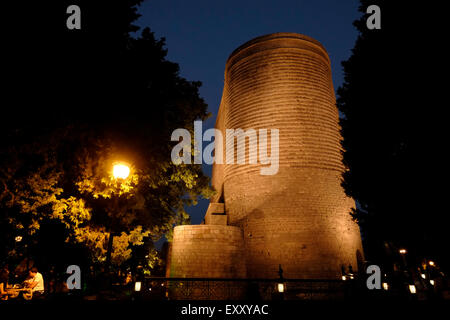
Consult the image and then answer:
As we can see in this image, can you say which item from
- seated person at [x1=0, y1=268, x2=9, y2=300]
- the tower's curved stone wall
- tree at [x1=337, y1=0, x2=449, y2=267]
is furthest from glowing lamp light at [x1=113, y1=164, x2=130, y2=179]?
the tower's curved stone wall

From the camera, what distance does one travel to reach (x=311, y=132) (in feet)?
50.2

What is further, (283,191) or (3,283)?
(283,191)

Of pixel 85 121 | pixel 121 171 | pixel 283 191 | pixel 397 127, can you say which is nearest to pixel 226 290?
pixel 283 191

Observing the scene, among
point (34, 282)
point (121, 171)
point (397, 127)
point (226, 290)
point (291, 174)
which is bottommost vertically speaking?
point (226, 290)

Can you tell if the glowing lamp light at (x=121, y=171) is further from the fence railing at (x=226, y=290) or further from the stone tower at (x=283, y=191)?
the stone tower at (x=283, y=191)

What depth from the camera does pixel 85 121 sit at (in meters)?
6.67

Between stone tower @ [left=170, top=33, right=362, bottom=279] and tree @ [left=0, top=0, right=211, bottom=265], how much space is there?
4727 millimetres

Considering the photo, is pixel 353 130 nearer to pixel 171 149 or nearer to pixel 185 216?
pixel 171 149

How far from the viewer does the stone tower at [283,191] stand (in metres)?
13.0

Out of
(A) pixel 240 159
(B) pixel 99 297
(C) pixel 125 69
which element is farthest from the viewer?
(A) pixel 240 159

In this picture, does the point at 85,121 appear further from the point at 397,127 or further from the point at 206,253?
the point at 206,253

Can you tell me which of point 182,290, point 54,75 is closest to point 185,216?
point 182,290

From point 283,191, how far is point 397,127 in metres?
8.29
